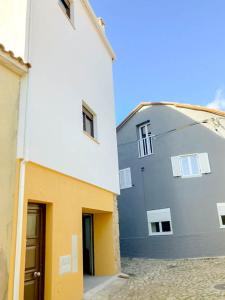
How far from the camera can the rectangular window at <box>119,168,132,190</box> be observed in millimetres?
16219

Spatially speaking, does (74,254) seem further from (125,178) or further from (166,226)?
(125,178)

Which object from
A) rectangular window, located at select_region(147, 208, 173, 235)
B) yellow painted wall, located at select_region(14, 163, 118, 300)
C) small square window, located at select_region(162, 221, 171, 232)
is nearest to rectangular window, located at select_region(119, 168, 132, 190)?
rectangular window, located at select_region(147, 208, 173, 235)

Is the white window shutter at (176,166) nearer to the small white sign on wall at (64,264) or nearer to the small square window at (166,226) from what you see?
the small square window at (166,226)

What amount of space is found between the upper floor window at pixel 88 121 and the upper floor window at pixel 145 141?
7490mm

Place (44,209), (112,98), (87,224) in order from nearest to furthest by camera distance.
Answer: (44,209), (87,224), (112,98)

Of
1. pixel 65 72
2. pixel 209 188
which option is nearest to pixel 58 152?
pixel 65 72

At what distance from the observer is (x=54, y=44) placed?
6.95 metres

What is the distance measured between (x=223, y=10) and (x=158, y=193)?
981 centimetres

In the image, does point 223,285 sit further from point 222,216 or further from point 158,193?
point 158,193

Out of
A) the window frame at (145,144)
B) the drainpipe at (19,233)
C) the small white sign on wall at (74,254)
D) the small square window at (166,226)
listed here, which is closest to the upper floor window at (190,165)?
the window frame at (145,144)

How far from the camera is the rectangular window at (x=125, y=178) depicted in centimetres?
1622

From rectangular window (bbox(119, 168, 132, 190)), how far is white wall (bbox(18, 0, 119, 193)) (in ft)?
20.0

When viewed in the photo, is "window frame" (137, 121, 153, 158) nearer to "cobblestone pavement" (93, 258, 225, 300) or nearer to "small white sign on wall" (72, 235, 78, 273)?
"cobblestone pavement" (93, 258, 225, 300)

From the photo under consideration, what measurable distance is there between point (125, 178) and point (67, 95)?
10.1 metres
